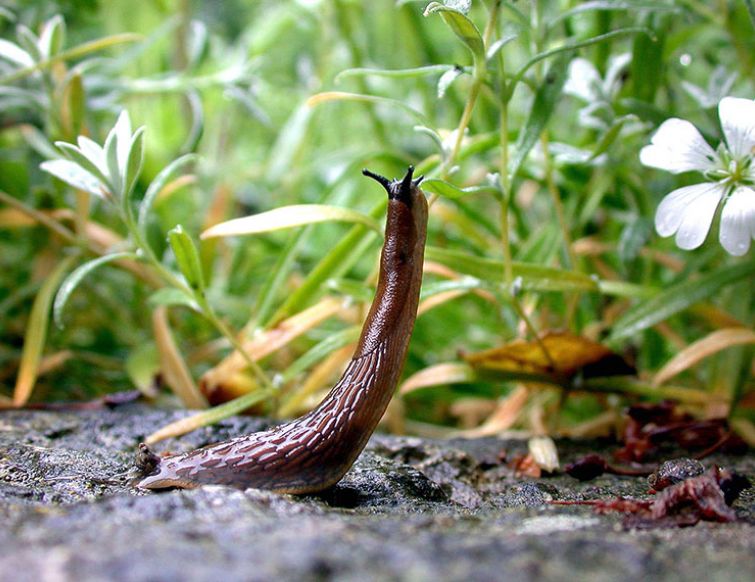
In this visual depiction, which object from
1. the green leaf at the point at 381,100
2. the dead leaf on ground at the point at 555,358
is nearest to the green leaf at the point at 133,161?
the green leaf at the point at 381,100

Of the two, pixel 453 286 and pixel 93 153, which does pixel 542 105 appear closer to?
pixel 453 286

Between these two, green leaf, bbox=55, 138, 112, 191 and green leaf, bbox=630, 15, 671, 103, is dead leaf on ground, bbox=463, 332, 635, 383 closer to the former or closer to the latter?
green leaf, bbox=630, 15, 671, 103

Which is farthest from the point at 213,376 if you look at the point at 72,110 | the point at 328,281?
the point at 72,110

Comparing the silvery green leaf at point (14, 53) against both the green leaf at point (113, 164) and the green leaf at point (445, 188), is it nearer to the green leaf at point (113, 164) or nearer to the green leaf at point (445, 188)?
the green leaf at point (113, 164)

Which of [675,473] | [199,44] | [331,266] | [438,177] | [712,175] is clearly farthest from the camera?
[199,44]

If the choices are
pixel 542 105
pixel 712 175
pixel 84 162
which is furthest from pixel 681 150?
pixel 84 162

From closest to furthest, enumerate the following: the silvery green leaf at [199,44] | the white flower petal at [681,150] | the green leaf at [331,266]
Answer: the white flower petal at [681,150]
the green leaf at [331,266]
the silvery green leaf at [199,44]

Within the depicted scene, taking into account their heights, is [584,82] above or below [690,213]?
above
